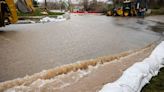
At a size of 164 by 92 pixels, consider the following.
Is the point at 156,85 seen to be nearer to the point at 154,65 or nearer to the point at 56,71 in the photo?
the point at 154,65

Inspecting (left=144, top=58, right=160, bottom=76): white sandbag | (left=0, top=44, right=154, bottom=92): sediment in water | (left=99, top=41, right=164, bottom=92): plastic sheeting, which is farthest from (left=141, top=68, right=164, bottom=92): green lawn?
(left=0, top=44, right=154, bottom=92): sediment in water

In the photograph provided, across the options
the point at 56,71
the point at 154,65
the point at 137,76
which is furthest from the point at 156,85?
the point at 56,71

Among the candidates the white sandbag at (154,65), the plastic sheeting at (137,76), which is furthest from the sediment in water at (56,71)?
the white sandbag at (154,65)

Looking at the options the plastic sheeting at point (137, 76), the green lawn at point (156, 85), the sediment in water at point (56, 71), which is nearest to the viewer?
the plastic sheeting at point (137, 76)

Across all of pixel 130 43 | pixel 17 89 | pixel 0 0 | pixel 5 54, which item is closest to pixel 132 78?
pixel 17 89

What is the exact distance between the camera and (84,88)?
970 centimetres

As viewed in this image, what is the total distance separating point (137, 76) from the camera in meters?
9.19

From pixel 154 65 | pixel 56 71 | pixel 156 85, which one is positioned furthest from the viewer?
pixel 56 71

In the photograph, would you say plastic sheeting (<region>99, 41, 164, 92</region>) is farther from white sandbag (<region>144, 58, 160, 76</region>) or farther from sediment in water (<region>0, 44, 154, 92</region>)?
sediment in water (<region>0, 44, 154, 92</region>)

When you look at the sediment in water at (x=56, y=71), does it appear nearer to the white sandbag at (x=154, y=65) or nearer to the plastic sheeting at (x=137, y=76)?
the plastic sheeting at (x=137, y=76)

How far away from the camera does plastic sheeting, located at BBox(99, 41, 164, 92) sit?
26.1 feet

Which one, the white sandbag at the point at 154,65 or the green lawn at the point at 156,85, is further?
the white sandbag at the point at 154,65

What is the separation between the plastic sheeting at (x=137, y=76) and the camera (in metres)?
7.95

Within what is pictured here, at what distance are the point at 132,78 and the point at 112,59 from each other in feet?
17.3
